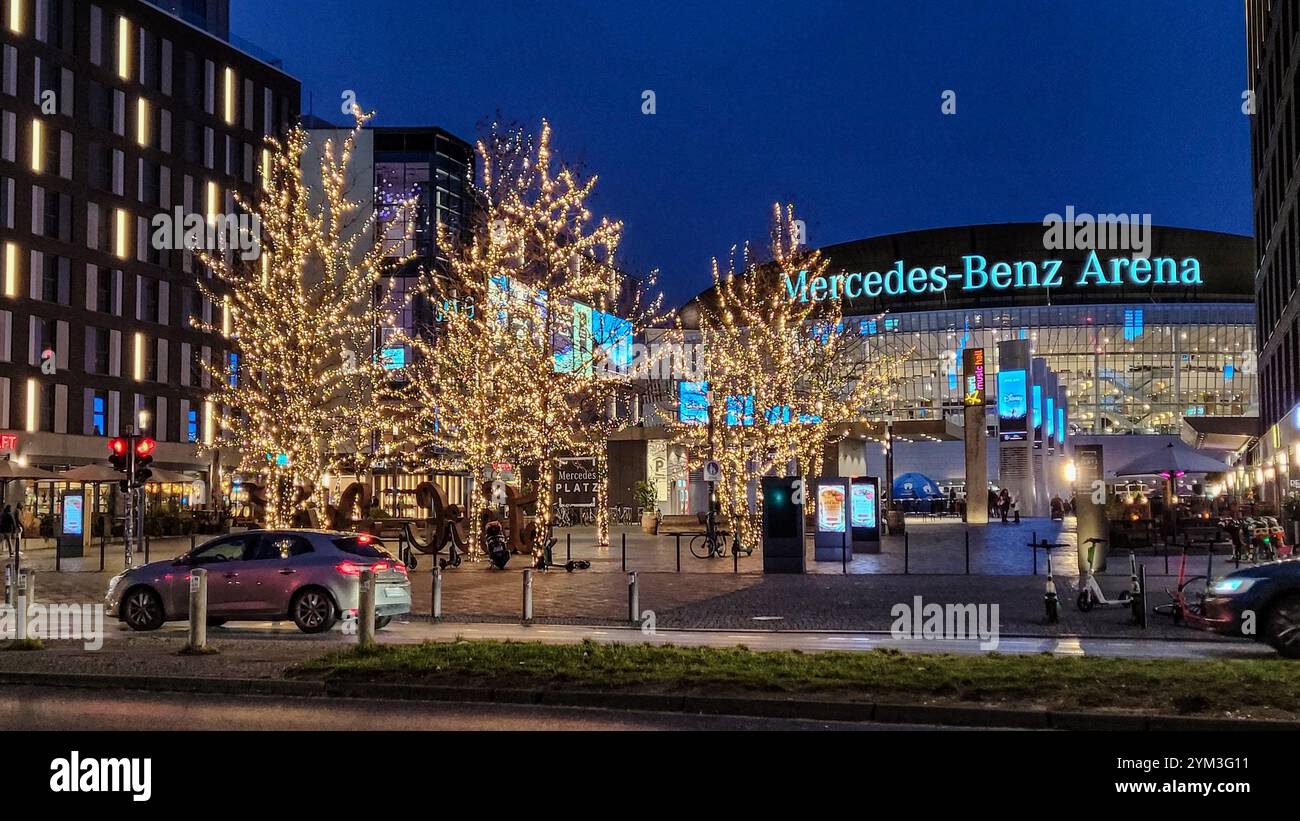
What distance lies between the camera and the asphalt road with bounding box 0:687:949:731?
35.4ft

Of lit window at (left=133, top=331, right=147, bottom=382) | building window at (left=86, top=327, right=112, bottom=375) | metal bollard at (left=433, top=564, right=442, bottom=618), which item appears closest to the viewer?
metal bollard at (left=433, top=564, right=442, bottom=618)

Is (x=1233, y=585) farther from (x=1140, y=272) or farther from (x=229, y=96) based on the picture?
(x=1140, y=272)

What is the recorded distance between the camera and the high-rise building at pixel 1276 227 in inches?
1683

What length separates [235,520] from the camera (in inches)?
2312

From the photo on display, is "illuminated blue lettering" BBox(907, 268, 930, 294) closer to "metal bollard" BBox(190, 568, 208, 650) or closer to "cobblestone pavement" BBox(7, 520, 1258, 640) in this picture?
"cobblestone pavement" BBox(7, 520, 1258, 640)

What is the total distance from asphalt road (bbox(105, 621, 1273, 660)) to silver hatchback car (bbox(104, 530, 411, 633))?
293mm

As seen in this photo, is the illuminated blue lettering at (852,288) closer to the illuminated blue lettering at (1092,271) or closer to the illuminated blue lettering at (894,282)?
the illuminated blue lettering at (894,282)

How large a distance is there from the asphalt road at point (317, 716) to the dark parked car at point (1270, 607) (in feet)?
22.7

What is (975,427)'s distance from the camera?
67.4 meters

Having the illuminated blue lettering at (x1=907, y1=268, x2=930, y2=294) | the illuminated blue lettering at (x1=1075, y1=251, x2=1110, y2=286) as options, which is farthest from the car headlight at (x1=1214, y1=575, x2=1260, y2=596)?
the illuminated blue lettering at (x1=1075, y1=251, x2=1110, y2=286)

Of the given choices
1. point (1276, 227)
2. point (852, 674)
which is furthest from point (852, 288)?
point (852, 674)

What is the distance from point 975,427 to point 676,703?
2290 inches
